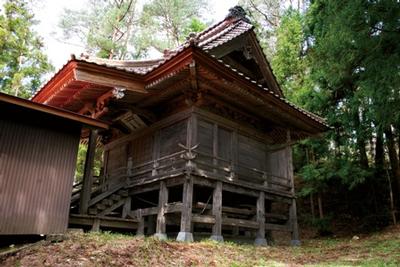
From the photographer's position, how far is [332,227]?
53.5ft

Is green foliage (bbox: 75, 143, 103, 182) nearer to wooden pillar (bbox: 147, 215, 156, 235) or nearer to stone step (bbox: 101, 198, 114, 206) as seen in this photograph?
stone step (bbox: 101, 198, 114, 206)

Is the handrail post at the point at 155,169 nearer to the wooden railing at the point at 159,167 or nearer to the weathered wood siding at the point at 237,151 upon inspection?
the wooden railing at the point at 159,167

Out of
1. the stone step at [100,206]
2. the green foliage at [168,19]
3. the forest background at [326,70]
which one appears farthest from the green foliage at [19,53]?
the stone step at [100,206]

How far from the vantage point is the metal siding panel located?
671cm

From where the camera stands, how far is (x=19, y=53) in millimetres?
20188

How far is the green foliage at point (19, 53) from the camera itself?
19.3 m

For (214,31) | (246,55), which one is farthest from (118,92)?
(214,31)

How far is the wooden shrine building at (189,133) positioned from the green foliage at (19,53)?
9.53m

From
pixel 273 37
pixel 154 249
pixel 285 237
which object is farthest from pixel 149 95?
pixel 273 37

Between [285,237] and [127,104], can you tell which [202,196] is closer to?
[127,104]

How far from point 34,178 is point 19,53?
52.9 feet

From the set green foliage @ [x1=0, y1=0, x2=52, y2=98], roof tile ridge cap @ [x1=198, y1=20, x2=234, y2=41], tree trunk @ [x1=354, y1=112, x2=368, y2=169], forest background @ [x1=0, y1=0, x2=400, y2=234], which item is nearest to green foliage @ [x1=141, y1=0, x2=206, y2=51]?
forest background @ [x1=0, y1=0, x2=400, y2=234]

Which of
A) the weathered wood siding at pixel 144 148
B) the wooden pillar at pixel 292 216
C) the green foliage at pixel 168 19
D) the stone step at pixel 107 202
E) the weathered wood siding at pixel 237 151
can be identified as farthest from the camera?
the green foliage at pixel 168 19

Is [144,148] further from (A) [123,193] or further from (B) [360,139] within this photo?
(B) [360,139]
